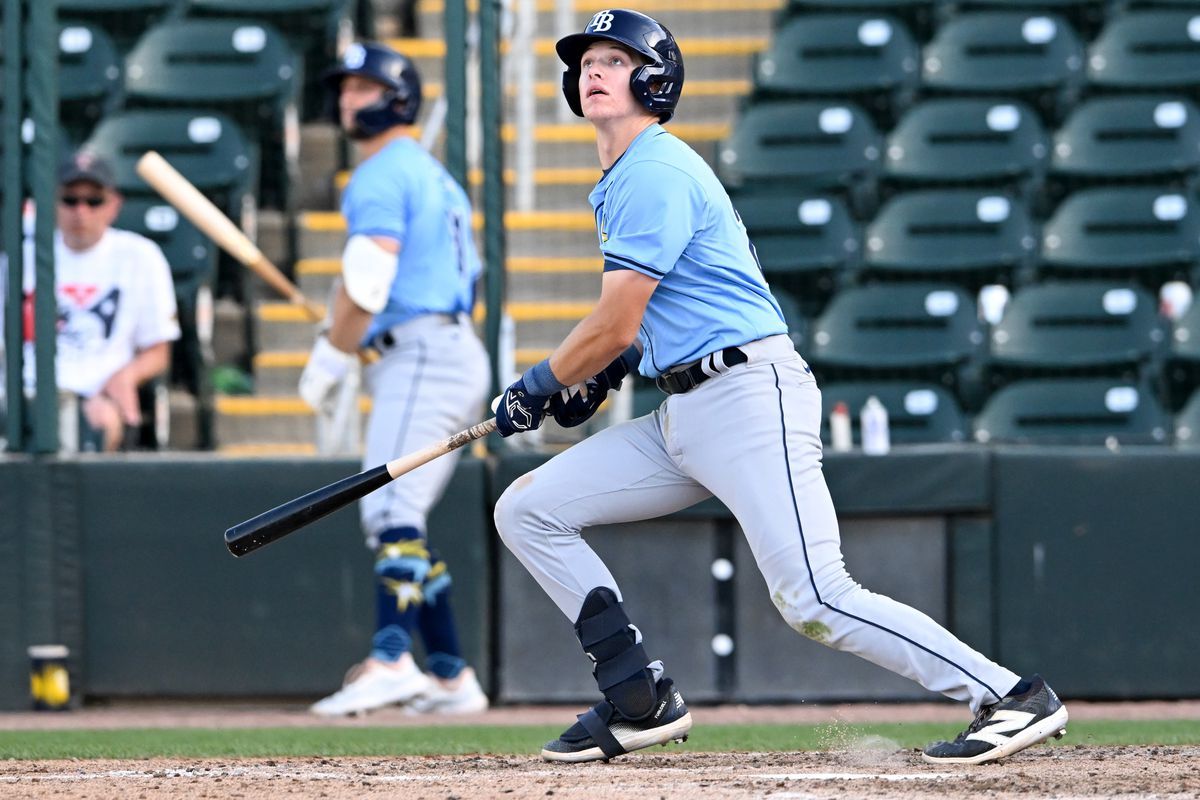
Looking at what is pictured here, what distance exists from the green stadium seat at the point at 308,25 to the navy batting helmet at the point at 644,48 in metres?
4.94

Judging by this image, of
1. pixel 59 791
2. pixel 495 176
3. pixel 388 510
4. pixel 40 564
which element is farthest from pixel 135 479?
pixel 59 791

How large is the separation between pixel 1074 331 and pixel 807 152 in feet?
5.15

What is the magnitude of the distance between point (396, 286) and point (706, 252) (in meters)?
1.97

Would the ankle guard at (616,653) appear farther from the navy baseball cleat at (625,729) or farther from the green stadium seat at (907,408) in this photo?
the green stadium seat at (907,408)

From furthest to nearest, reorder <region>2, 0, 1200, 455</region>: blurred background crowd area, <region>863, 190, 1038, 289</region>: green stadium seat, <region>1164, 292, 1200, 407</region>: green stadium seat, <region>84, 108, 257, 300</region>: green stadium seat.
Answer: <region>84, 108, 257, 300</region>: green stadium seat → <region>863, 190, 1038, 289</region>: green stadium seat → <region>2, 0, 1200, 455</region>: blurred background crowd area → <region>1164, 292, 1200, 407</region>: green stadium seat

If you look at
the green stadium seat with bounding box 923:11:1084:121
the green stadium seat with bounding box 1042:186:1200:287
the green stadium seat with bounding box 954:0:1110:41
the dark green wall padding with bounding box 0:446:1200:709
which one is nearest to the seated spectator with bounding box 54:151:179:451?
the dark green wall padding with bounding box 0:446:1200:709

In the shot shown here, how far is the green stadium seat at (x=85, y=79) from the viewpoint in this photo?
27.5ft

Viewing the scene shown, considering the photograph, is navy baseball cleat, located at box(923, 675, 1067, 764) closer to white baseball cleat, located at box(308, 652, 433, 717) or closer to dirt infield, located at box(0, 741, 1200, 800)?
dirt infield, located at box(0, 741, 1200, 800)

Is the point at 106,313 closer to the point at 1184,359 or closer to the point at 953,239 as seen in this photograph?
the point at 953,239

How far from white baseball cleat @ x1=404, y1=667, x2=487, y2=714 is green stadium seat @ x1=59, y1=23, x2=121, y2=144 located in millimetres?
3946

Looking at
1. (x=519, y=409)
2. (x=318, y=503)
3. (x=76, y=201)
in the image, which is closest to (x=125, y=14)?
(x=76, y=201)

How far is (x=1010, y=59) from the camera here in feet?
28.0

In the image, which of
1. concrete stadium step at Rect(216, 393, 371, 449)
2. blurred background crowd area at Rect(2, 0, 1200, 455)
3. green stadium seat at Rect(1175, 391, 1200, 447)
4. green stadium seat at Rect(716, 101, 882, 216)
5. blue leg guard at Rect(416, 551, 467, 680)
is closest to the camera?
blue leg guard at Rect(416, 551, 467, 680)

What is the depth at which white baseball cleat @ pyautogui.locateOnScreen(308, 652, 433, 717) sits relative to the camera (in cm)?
549
